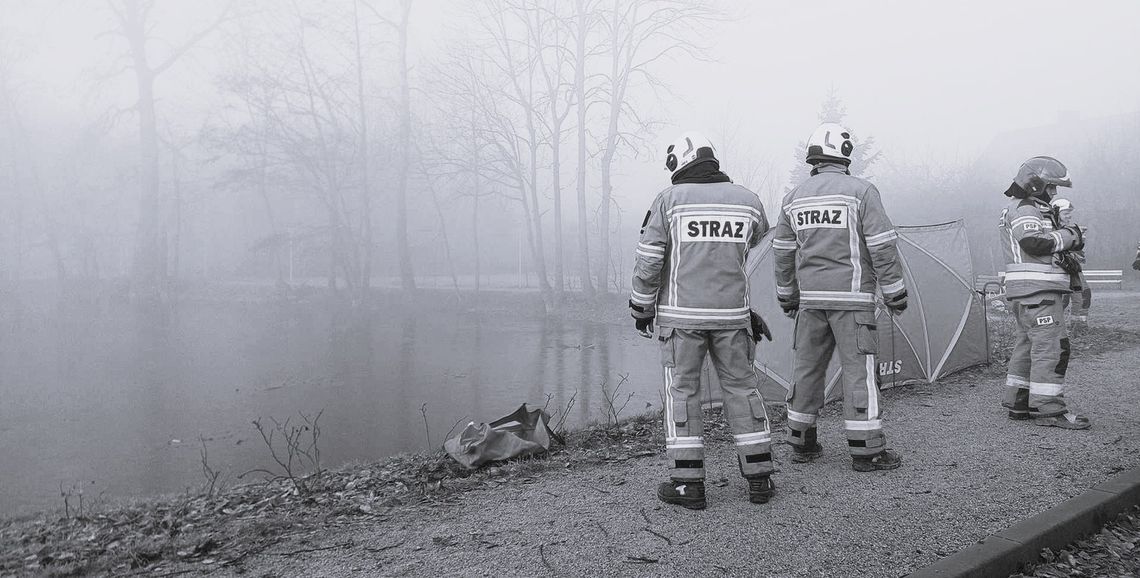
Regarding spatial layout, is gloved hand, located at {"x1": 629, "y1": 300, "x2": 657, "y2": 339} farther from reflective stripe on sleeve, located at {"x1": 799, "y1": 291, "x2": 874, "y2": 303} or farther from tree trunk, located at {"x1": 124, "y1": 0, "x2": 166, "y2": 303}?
tree trunk, located at {"x1": 124, "y1": 0, "x2": 166, "y2": 303}

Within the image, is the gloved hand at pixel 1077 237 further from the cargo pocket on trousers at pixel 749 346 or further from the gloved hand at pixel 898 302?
the cargo pocket on trousers at pixel 749 346

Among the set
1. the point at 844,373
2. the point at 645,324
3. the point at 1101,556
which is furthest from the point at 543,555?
the point at 1101,556

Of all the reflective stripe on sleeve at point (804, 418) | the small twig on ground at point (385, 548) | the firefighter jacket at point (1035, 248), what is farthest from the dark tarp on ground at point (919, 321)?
the small twig on ground at point (385, 548)

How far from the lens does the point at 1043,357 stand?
17.6 ft

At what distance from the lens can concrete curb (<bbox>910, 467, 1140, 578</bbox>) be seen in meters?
2.88

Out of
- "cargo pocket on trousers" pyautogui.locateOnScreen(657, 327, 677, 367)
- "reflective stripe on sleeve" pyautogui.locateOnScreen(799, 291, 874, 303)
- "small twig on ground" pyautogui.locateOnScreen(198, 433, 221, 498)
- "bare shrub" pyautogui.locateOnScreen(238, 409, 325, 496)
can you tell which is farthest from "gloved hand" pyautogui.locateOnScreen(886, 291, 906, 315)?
"small twig on ground" pyautogui.locateOnScreen(198, 433, 221, 498)

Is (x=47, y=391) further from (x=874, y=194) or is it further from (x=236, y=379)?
(x=874, y=194)

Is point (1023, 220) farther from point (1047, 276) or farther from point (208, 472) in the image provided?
point (208, 472)

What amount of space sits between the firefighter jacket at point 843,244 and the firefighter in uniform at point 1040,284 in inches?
72.5

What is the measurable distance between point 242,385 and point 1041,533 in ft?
40.7

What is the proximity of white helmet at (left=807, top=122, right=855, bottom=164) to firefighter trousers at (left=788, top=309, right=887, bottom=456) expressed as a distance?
1.01m

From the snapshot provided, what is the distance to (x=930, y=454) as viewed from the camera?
4.68 m

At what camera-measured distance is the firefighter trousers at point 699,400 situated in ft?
12.7

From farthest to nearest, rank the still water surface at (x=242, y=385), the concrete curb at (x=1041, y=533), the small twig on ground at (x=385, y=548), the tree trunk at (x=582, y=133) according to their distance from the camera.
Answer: the tree trunk at (x=582, y=133)
the still water surface at (x=242, y=385)
the small twig on ground at (x=385, y=548)
the concrete curb at (x=1041, y=533)
